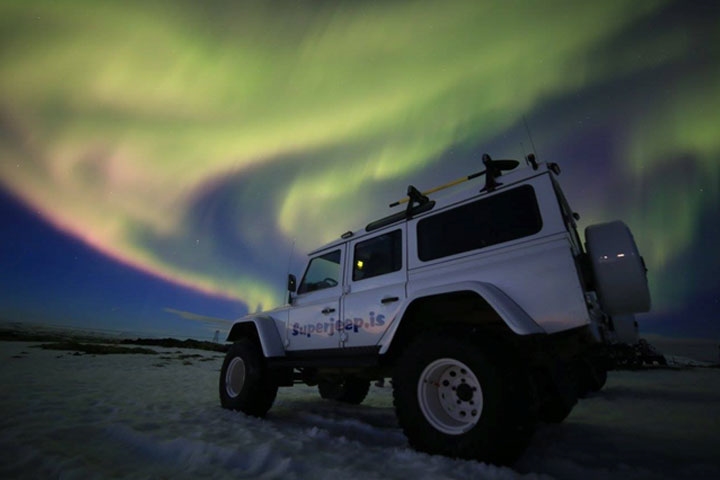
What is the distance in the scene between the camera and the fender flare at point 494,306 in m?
2.36

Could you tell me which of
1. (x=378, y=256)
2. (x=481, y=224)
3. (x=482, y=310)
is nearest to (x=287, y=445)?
(x=378, y=256)

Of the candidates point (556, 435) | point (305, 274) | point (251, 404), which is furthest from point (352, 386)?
point (556, 435)

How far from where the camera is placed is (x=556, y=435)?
11.3 feet

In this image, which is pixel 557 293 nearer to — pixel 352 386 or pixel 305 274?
pixel 305 274

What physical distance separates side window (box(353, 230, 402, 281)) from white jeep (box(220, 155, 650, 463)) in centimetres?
2

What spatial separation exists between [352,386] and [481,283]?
4.35 meters

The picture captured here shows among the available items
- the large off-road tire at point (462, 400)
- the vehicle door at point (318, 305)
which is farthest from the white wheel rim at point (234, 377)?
the large off-road tire at point (462, 400)

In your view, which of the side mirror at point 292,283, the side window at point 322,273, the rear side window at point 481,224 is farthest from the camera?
the side mirror at point 292,283

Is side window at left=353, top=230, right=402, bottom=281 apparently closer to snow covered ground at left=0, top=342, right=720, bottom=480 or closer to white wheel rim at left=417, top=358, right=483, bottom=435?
white wheel rim at left=417, top=358, right=483, bottom=435

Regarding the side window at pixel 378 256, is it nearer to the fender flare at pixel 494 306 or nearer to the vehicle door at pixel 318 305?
the vehicle door at pixel 318 305

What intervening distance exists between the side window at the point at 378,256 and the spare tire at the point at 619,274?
6.35 feet

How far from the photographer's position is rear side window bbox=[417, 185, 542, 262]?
288cm

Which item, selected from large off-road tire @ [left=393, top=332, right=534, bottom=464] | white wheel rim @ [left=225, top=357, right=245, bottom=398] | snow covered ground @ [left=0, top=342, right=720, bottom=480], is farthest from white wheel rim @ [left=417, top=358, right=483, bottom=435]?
white wheel rim @ [left=225, top=357, right=245, bottom=398]

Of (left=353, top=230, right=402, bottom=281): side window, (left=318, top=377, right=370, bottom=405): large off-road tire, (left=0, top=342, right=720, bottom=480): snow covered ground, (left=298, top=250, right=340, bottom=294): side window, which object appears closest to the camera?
(left=0, top=342, right=720, bottom=480): snow covered ground
